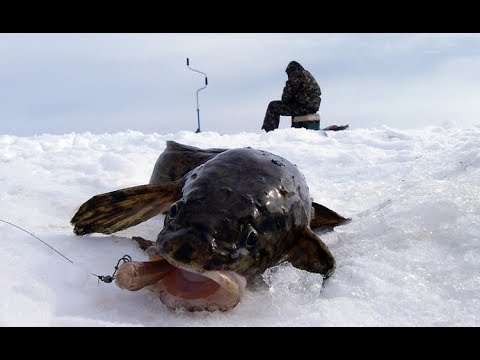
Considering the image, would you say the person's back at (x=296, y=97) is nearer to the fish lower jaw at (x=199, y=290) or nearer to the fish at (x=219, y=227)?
the fish at (x=219, y=227)

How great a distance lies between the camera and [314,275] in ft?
8.20

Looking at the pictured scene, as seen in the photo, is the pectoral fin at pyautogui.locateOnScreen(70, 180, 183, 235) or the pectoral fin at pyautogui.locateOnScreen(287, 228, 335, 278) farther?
the pectoral fin at pyautogui.locateOnScreen(70, 180, 183, 235)

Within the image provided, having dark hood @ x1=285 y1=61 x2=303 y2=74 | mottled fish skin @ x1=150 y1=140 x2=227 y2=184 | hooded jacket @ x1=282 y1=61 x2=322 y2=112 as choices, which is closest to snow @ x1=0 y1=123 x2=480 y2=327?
mottled fish skin @ x1=150 y1=140 x2=227 y2=184

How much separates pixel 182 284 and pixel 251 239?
0.39m

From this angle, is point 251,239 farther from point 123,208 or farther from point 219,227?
point 123,208

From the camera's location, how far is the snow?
1905 millimetres

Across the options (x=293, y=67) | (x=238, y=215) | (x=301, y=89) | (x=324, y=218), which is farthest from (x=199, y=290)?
(x=293, y=67)

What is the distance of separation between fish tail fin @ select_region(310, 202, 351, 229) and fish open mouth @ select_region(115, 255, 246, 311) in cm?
140

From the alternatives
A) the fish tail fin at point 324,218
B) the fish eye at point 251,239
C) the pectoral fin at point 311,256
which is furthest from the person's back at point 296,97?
the fish eye at point 251,239

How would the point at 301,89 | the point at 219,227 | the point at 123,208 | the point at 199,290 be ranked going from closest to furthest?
the point at 199,290
the point at 219,227
the point at 123,208
the point at 301,89

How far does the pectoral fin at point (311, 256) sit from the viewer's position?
2395 millimetres

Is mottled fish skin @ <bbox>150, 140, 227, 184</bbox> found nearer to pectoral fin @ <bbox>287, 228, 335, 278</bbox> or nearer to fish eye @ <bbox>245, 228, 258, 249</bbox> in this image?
pectoral fin @ <bbox>287, 228, 335, 278</bbox>
